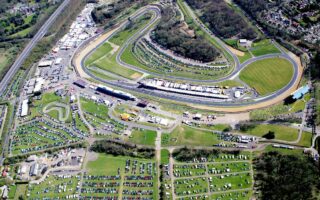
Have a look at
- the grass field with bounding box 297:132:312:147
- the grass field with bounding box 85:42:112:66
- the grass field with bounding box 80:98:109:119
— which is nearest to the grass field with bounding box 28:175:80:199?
the grass field with bounding box 80:98:109:119

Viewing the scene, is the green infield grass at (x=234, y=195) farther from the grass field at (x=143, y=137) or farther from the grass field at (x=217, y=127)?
the grass field at (x=143, y=137)

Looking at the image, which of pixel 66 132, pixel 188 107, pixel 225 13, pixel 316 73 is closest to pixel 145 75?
pixel 188 107

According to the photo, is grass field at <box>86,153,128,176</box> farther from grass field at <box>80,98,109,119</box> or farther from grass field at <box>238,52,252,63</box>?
grass field at <box>238,52,252,63</box>

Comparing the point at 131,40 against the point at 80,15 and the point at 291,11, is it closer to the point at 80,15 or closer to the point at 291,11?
the point at 80,15

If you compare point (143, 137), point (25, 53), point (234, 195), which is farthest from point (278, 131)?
point (25, 53)

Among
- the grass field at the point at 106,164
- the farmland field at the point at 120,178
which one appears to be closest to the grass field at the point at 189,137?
the farmland field at the point at 120,178

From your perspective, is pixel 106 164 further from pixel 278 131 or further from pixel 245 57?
pixel 245 57
